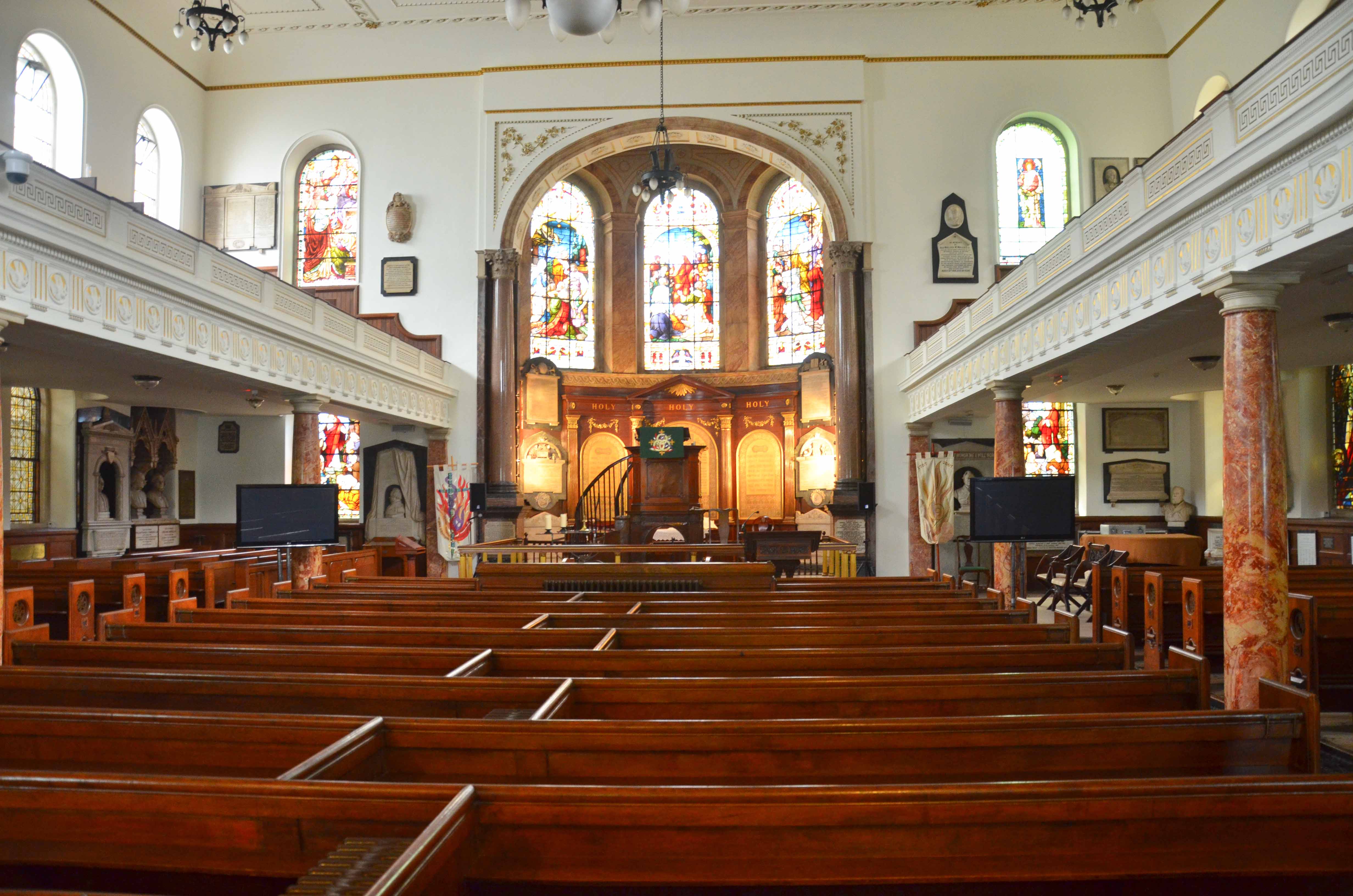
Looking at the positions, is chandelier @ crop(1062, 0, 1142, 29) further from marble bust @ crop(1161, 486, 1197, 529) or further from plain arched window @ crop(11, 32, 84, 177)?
plain arched window @ crop(11, 32, 84, 177)

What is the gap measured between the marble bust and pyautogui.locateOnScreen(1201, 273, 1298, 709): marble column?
12391 millimetres

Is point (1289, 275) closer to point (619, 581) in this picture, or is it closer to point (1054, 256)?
point (1054, 256)

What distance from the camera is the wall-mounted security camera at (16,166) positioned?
6859 mm

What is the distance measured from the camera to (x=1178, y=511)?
57.6ft

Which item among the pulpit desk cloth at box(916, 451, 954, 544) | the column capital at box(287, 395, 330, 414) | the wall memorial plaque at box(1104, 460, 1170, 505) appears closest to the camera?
the column capital at box(287, 395, 330, 414)

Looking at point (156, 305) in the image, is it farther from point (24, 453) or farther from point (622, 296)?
point (622, 296)

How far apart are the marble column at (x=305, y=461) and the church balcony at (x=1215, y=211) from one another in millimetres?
9726

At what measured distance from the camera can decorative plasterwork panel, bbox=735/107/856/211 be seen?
60.4 ft

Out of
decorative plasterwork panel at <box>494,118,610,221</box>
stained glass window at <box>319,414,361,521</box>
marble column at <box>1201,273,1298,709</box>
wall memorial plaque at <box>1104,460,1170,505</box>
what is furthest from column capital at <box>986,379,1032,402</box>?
stained glass window at <box>319,414,361,521</box>

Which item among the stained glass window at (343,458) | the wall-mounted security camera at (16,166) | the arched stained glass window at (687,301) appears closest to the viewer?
the wall-mounted security camera at (16,166)

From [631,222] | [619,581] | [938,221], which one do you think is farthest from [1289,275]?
[631,222]

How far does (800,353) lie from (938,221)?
4657 millimetres

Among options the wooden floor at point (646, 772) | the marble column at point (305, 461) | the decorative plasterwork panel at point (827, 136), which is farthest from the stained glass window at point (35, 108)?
the wooden floor at point (646, 772)

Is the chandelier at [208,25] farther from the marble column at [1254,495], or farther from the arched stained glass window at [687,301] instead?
the marble column at [1254,495]
